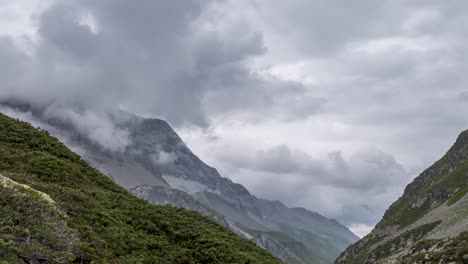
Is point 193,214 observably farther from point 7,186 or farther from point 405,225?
point 405,225

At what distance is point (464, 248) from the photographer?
42812 millimetres

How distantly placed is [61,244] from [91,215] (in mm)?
7918

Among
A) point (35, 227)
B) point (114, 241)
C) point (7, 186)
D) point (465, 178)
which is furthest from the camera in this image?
point (465, 178)

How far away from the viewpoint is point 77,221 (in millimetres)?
30375

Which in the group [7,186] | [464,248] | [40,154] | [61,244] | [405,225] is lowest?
[61,244]

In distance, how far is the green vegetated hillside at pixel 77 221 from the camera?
23.6m

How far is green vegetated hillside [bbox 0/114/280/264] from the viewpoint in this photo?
2362 cm

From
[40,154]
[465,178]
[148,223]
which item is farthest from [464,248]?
[465,178]

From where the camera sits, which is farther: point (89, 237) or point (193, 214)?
point (193, 214)

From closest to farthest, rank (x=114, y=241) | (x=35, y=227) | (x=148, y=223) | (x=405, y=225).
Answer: (x=35, y=227) → (x=114, y=241) → (x=148, y=223) → (x=405, y=225)

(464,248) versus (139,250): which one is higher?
(464,248)

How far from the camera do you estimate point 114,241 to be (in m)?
30.5

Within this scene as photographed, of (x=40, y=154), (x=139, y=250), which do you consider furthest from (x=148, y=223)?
(x=40, y=154)

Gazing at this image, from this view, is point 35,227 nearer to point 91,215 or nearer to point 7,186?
point 7,186
